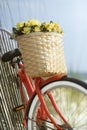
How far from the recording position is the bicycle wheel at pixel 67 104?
195 centimetres

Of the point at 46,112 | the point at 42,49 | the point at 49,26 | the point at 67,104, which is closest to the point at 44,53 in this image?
the point at 42,49

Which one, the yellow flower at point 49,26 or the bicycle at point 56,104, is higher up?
the yellow flower at point 49,26

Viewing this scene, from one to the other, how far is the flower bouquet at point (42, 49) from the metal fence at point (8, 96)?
1008 mm

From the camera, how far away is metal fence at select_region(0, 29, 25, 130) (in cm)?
289

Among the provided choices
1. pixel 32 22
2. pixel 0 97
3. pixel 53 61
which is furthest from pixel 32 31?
pixel 0 97

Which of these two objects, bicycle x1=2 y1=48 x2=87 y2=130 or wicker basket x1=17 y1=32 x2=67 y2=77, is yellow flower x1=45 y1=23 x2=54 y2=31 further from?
bicycle x1=2 y1=48 x2=87 y2=130

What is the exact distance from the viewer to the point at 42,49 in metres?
1.94

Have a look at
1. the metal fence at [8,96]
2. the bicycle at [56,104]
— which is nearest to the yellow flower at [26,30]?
the bicycle at [56,104]

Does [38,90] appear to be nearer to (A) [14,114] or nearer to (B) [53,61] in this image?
(B) [53,61]

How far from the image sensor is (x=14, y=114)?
10.0ft

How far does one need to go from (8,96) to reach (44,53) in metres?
1.26

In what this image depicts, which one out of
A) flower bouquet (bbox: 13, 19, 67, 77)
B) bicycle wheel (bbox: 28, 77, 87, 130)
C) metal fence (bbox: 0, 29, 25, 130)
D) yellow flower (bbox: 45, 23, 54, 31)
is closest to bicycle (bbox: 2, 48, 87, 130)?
bicycle wheel (bbox: 28, 77, 87, 130)

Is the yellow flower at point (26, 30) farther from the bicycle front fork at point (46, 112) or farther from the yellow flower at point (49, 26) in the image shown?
the bicycle front fork at point (46, 112)

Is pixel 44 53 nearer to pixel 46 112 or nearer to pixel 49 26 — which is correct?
pixel 49 26
